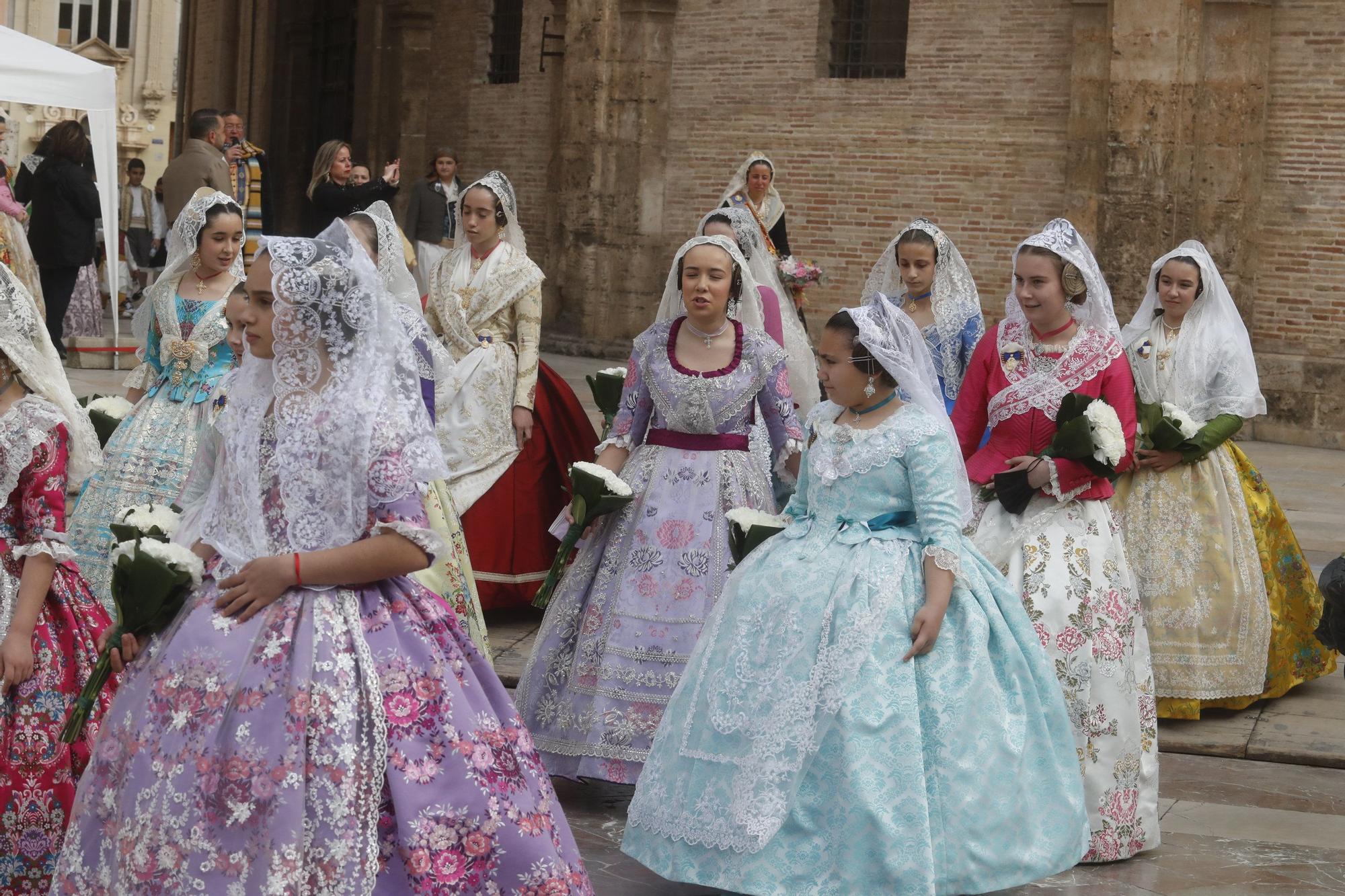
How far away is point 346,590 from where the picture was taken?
3441mm

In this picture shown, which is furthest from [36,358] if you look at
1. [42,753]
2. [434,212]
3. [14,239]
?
[434,212]

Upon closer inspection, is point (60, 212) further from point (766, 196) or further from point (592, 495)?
point (592, 495)

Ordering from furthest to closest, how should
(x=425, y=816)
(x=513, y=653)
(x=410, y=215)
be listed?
1. (x=410, y=215)
2. (x=513, y=653)
3. (x=425, y=816)

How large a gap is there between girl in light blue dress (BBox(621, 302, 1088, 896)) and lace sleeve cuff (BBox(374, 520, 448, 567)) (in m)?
1.20

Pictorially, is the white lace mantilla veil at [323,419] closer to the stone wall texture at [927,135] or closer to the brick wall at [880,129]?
the stone wall texture at [927,135]

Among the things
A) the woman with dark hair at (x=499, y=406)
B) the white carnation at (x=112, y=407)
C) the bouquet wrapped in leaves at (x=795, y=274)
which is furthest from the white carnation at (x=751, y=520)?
the bouquet wrapped in leaves at (x=795, y=274)

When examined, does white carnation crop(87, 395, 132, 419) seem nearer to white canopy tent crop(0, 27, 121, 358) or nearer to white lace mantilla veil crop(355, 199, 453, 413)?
white lace mantilla veil crop(355, 199, 453, 413)

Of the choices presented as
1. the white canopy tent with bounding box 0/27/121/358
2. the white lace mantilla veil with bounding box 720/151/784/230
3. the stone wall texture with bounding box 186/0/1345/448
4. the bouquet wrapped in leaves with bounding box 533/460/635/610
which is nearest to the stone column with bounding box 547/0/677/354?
the stone wall texture with bounding box 186/0/1345/448

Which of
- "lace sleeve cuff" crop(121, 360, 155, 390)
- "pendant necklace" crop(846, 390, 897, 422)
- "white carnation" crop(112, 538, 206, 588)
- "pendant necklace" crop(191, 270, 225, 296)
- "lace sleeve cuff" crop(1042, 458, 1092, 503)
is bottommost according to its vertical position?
"white carnation" crop(112, 538, 206, 588)

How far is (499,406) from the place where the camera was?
7.64 metres

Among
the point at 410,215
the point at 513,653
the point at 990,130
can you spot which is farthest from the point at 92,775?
the point at 990,130

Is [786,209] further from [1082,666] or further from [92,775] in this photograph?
[92,775]

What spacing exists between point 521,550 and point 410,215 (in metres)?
7.66

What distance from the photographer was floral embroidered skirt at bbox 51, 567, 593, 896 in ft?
10.6
